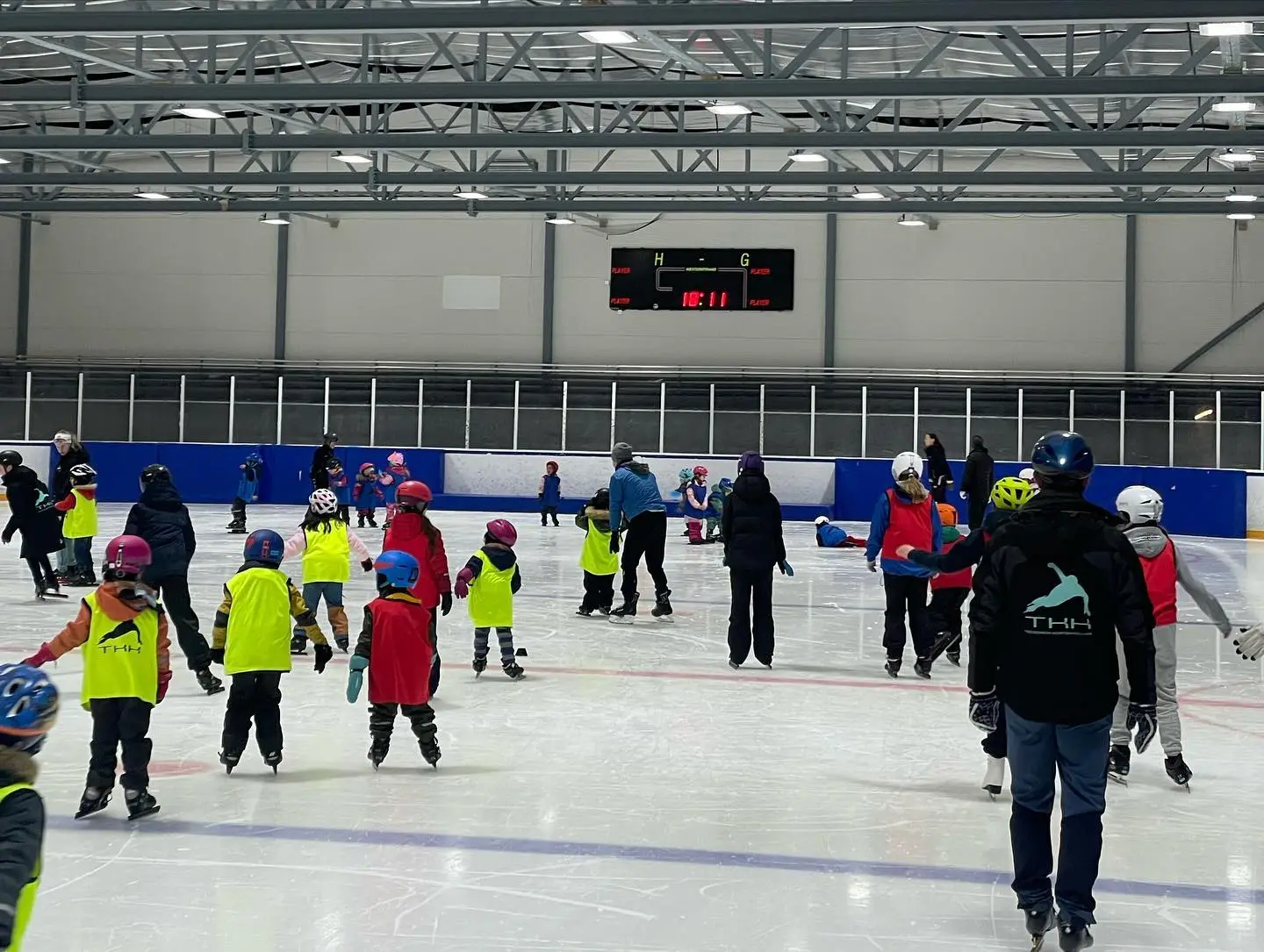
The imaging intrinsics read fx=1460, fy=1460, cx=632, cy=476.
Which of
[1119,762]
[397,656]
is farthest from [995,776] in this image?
[397,656]

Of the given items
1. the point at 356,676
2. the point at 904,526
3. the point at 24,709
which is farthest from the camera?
the point at 904,526

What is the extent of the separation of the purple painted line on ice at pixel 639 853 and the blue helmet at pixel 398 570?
1.26m

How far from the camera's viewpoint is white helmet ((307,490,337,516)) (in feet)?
29.1

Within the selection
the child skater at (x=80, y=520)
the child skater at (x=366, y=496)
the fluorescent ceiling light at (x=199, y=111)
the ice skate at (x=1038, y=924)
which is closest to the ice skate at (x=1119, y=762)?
the ice skate at (x=1038, y=924)

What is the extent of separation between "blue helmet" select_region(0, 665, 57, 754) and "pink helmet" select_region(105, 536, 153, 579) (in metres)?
2.80

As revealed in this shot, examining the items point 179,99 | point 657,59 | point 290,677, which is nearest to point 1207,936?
point 290,677

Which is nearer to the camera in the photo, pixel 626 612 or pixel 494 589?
pixel 494 589

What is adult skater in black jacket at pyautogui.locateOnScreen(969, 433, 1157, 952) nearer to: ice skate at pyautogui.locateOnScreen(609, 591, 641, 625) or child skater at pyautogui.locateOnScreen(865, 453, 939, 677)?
child skater at pyautogui.locateOnScreen(865, 453, 939, 677)

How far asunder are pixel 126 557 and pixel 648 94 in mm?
9700

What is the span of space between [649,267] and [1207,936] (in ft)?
84.1

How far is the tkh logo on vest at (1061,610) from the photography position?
4191 millimetres

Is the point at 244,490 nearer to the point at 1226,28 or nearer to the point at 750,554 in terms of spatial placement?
the point at 750,554

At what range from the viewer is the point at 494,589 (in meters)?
8.96

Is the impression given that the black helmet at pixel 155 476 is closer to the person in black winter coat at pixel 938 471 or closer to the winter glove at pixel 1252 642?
the winter glove at pixel 1252 642
